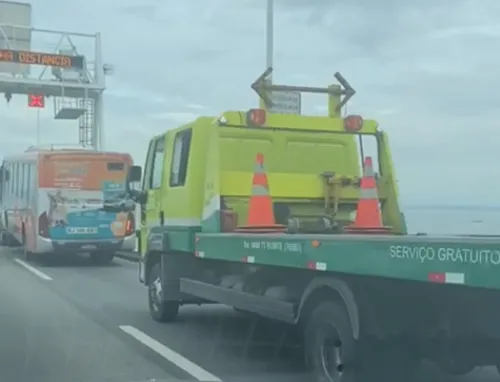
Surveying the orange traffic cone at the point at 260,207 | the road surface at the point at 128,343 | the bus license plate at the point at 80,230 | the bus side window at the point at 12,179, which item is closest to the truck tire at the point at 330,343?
the road surface at the point at 128,343

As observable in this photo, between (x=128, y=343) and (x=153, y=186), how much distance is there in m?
2.66

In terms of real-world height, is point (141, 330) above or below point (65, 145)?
below

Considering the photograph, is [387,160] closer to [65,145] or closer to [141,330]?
[141,330]

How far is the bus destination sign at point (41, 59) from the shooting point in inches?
1223

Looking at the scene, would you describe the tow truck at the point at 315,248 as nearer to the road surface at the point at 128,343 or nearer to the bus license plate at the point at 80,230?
the road surface at the point at 128,343

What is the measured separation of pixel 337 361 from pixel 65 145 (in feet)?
57.1

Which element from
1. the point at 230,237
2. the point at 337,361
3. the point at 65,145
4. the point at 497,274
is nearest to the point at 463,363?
the point at 337,361

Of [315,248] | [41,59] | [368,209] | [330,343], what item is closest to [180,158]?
[368,209]

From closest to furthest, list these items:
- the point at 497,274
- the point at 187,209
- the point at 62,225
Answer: the point at 497,274
the point at 187,209
the point at 62,225

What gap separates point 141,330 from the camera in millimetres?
10938

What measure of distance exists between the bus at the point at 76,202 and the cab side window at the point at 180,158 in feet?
33.5

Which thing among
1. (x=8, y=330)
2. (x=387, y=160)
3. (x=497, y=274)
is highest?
(x=387, y=160)

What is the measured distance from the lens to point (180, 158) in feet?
35.5

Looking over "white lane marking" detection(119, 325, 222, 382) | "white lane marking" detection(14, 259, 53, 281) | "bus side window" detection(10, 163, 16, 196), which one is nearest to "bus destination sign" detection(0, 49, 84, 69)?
"bus side window" detection(10, 163, 16, 196)
